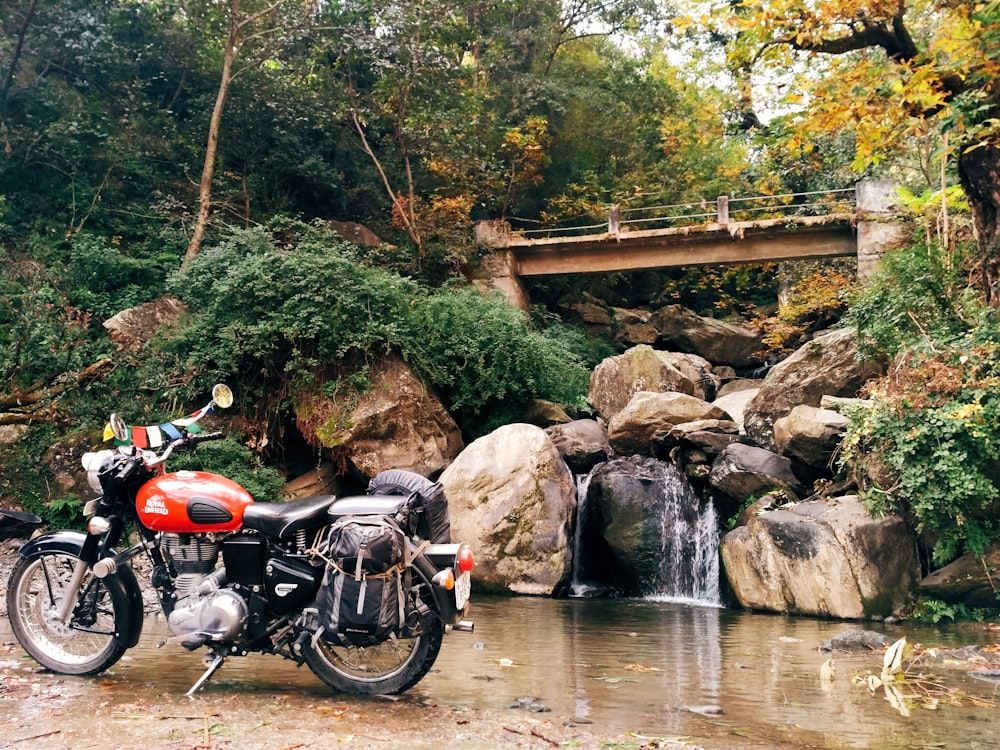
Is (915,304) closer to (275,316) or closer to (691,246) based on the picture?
(275,316)

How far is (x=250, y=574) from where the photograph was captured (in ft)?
14.3

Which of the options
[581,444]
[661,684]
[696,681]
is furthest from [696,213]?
[661,684]

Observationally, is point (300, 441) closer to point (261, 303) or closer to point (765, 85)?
point (261, 303)

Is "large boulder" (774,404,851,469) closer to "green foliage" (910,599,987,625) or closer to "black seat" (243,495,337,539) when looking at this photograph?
"green foliage" (910,599,987,625)

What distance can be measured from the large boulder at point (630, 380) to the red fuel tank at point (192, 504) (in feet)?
39.5

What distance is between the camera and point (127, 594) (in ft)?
15.2

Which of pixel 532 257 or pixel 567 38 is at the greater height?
pixel 567 38

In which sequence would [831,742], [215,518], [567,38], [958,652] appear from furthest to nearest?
[567,38] → [958,652] → [215,518] → [831,742]

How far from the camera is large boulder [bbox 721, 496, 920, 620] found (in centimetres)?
793

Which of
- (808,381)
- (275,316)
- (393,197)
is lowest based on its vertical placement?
(808,381)

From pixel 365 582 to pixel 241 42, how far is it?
1502 cm

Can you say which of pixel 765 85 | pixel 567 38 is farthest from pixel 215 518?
pixel 567 38

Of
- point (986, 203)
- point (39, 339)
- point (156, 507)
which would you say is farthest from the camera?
point (39, 339)

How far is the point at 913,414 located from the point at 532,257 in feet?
44.2
